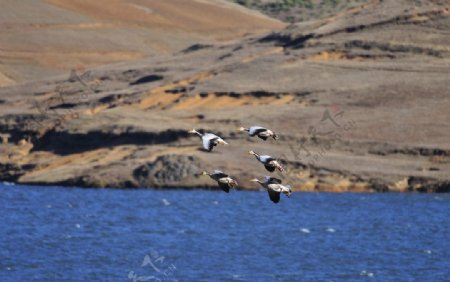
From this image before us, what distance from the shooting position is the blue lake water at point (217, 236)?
161 feet

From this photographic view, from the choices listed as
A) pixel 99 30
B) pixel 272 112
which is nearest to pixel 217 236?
pixel 272 112

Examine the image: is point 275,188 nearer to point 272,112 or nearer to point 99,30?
point 272,112

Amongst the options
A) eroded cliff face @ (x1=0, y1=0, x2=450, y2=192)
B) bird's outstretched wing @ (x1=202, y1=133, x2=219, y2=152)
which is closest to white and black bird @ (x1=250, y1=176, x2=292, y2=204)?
bird's outstretched wing @ (x1=202, y1=133, x2=219, y2=152)

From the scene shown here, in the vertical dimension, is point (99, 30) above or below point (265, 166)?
above

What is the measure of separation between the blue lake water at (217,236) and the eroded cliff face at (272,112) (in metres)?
2.15

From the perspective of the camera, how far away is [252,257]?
5369cm

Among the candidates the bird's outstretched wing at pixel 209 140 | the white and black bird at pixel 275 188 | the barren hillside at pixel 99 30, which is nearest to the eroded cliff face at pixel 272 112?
the barren hillside at pixel 99 30

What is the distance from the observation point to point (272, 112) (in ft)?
304

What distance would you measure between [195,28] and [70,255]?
338 feet

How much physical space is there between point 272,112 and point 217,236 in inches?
1287

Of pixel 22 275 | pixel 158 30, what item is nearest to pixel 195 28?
pixel 158 30

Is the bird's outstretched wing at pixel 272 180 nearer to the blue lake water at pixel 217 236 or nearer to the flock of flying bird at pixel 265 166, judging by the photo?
the flock of flying bird at pixel 265 166

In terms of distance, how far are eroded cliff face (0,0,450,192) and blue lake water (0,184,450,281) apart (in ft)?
7.06

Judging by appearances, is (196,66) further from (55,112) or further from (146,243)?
(146,243)
